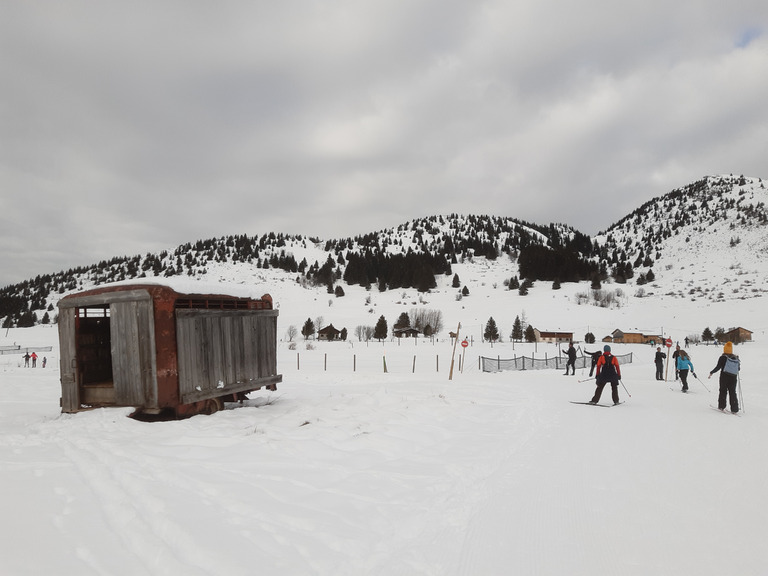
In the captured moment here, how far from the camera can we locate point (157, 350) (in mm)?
8094

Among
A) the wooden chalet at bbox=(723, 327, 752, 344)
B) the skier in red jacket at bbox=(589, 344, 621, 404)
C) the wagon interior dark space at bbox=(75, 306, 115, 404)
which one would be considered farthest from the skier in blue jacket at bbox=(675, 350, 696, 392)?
the wooden chalet at bbox=(723, 327, 752, 344)

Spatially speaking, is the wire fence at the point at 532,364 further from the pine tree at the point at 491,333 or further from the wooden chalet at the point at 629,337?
the wooden chalet at the point at 629,337

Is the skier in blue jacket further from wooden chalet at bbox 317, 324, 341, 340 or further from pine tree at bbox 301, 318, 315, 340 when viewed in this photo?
pine tree at bbox 301, 318, 315, 340

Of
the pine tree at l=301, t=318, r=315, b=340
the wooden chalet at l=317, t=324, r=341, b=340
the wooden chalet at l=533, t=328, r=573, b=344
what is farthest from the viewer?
the wooden chalet at l=317, t=324, r=341, b=340

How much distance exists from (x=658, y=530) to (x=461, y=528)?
1894mm

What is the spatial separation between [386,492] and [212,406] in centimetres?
602

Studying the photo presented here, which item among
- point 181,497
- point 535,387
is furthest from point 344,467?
point 535,387

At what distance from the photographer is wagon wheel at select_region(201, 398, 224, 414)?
914 cm

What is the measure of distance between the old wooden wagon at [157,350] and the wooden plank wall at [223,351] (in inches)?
0.9

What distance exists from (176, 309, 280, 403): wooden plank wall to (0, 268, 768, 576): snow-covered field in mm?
780

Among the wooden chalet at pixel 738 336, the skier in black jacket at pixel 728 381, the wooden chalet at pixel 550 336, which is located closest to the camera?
the skier in black jacket at pixel 728 381

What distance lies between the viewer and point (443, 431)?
7.79 meters

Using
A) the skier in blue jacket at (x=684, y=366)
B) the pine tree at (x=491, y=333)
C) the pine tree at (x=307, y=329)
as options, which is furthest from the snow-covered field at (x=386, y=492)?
the pine tree at (x=307, y=329)

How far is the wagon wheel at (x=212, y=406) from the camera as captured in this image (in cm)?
914
